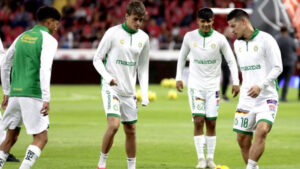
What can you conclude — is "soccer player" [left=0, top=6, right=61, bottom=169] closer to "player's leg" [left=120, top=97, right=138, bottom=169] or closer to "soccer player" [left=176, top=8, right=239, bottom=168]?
"player's leg" [left=120, top=97, right=138, bottom=169]

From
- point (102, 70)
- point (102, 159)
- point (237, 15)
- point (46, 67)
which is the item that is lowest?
point (102, 159)

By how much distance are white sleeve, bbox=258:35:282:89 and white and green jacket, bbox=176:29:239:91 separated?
2.08 meters

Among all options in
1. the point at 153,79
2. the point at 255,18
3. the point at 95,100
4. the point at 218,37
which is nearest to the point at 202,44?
the point at 218,37

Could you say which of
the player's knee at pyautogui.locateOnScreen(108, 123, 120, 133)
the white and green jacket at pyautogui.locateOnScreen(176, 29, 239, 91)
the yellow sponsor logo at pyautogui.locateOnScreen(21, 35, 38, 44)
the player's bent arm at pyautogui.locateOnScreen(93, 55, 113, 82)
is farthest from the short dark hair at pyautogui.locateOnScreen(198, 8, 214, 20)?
the yellow sponsor logo at pyautogui.locateOnScreen(21, 35, 38, 44)

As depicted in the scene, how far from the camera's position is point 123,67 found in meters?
10.6

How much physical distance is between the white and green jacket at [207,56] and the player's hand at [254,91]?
93.0 inches

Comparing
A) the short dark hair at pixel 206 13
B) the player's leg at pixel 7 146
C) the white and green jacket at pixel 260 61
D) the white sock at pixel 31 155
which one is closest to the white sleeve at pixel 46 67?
the white sock at pixel 31 155

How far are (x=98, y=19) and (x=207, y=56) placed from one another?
27677 millimetres

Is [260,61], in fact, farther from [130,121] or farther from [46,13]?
[46,13]

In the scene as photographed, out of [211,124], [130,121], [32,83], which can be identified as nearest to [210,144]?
[211,124]

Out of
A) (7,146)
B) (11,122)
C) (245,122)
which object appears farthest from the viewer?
(245,122)

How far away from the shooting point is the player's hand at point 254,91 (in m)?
9.61

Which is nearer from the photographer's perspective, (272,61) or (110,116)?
(272,61)

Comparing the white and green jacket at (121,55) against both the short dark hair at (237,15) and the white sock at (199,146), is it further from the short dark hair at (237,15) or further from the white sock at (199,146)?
the white sock at (199,146)
